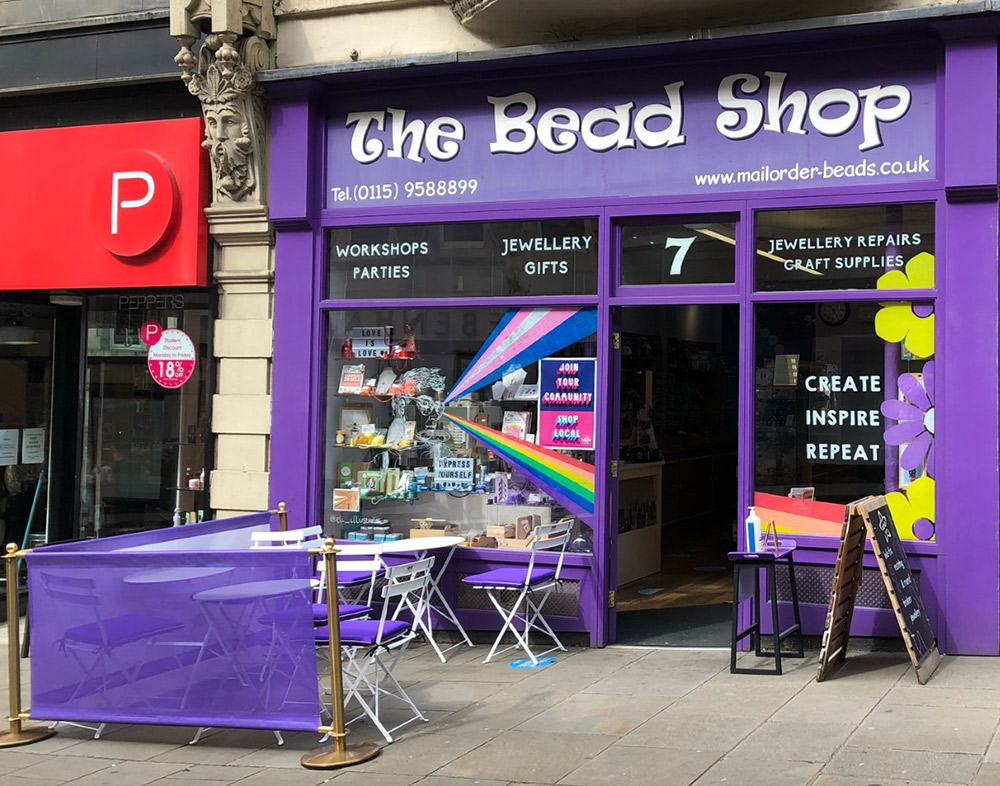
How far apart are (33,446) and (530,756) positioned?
7459mm

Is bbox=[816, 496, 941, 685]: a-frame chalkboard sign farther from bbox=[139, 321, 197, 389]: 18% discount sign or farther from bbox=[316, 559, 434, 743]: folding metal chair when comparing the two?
bbox=[139, 321, 197, 389]: 18% discount sign

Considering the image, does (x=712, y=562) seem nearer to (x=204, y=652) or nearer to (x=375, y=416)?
(x=375, y=416)

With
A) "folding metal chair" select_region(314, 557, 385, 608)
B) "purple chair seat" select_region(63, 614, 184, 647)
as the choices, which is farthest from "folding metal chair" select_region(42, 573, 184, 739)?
"folding metal chair" select_region(314, 557, 385, 608)

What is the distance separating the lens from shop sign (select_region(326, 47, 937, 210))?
8.55 metres

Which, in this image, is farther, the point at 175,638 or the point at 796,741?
the point at 175,638

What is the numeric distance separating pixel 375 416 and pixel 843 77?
4.51 metres

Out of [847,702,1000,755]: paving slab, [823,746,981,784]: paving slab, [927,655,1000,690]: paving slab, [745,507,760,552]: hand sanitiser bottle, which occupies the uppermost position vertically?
[745,507,760,552]: hand sanitiser bottle

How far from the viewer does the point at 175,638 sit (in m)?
6.65

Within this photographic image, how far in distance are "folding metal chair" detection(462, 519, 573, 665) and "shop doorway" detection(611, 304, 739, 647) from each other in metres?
0.59

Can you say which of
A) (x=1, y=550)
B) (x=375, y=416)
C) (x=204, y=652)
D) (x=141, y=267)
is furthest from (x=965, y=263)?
(x=1, y=550)

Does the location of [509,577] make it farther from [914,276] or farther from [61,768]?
[914,276]

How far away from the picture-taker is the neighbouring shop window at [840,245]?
850 centimetres

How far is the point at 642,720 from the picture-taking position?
6.91m

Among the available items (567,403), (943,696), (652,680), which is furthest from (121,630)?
(943,696)
